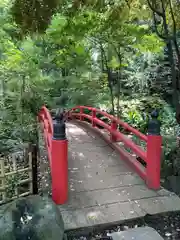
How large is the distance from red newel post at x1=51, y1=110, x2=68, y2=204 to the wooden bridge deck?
0.17 m

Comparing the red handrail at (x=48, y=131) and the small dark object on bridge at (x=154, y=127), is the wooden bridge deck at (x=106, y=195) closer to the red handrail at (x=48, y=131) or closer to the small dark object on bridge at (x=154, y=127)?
the red handrail at (x=48, y=131)

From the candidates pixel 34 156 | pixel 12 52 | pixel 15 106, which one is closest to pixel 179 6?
pixel 34 156

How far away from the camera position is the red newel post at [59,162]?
9.42ft

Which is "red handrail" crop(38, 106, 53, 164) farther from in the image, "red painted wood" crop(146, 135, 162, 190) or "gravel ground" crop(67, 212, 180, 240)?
"red painted wood" crop(146, 135, 162, 190)

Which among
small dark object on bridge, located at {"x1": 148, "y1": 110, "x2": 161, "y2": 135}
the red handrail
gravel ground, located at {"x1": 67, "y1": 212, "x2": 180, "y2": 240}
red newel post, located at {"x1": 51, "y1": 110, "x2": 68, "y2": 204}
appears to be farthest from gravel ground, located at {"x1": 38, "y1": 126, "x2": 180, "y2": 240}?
the red handrail

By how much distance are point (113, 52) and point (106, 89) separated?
14.4 ft

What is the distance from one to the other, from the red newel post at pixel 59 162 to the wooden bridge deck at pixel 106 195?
0.55 ft

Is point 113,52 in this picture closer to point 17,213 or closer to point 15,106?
point 15,106

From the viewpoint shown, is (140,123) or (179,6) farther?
(140,123)

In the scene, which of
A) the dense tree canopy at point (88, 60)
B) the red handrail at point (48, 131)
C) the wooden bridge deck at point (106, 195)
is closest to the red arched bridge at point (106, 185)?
the wooden bridge deck at point (106, 195)

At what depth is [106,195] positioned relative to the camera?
3.14m

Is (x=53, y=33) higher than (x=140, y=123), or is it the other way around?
(x=53, y=33)

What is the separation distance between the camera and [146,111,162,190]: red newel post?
324cm

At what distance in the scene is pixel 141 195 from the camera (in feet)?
10.4
